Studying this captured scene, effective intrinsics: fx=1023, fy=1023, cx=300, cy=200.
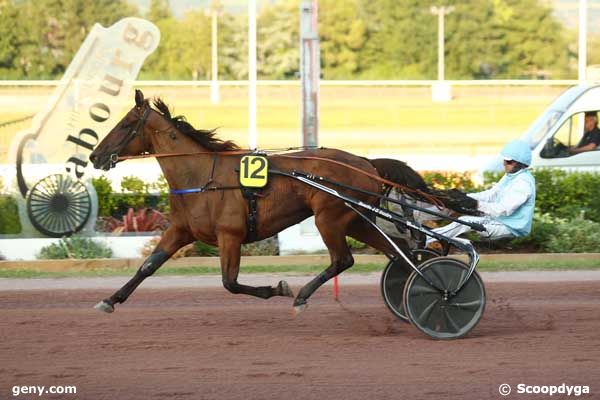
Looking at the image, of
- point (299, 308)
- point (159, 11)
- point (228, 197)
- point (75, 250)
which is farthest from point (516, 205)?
point (159, 11)

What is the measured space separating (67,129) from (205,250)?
7.73 feet

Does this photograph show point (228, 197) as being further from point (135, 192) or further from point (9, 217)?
point (9, 217)

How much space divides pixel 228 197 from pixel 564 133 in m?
8.31

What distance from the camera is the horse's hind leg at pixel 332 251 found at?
26.6 feet

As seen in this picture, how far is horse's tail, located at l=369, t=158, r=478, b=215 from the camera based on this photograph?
8195 mm

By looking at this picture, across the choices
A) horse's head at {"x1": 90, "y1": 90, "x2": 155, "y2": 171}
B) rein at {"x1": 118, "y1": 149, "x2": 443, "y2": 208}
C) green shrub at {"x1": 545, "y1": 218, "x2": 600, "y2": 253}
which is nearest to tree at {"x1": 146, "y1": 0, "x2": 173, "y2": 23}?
green shrub at {"x1": 545, "y1": 218, "x2": 600, "y2": 253}

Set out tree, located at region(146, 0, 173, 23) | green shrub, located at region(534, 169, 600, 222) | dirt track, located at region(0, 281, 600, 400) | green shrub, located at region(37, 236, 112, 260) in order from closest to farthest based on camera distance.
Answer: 1. dirt track, located at region(0, 281, 600, 400)
2. green shrub, located at region(37, 236, 112, 260)
3. green shrub, located at region(534, 169, 600, 222)
4. tree, located at region(146, 0, 173, 23)

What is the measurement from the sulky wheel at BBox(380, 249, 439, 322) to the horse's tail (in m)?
0.59

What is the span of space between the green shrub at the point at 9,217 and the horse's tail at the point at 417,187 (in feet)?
20.1

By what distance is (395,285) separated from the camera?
8414 millimetres

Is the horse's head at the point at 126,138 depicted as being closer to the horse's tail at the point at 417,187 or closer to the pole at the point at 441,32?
the horse's tail at the point at 417,187

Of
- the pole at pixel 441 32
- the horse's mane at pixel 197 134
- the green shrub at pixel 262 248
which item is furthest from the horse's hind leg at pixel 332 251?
the pole at pixel 441 32

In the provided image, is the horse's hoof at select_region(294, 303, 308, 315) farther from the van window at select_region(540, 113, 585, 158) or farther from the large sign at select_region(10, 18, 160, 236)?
the van window at select_region(540, 113, 585, 158)

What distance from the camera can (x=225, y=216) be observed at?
315 inches
